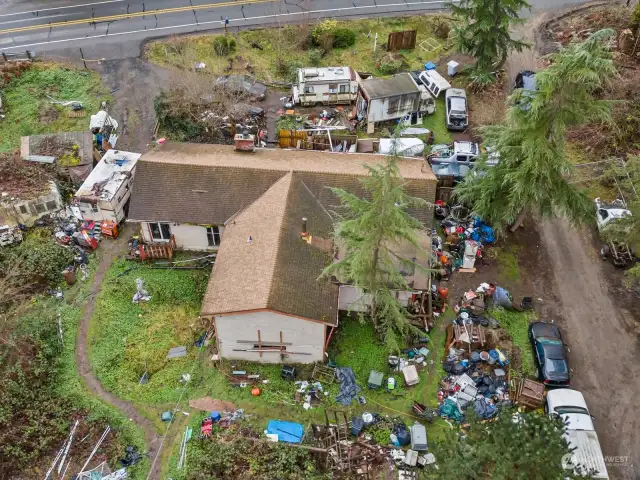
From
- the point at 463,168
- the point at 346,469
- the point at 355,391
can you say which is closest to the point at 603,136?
the point at 463,168

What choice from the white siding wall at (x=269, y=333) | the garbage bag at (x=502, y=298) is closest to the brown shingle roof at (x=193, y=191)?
the white siding wall at (x=269, y=333)

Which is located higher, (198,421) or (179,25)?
(179,25)

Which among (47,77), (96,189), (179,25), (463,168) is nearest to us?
(96,189)

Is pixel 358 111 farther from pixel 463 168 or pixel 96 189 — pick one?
pixel 96 189

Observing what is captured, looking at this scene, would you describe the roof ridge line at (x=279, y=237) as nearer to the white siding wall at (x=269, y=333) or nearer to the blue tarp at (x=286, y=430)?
the white siding wall at (x=269, y=333)

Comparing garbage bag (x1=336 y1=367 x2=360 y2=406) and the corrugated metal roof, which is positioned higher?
the corrugated metal roof

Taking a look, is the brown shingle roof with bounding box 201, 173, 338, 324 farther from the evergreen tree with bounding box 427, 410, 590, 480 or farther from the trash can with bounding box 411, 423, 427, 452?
the evergreen tree with bounding box 427, 410, 590, 480

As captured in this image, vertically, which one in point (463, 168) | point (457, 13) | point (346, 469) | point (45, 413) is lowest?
point (346, 469)

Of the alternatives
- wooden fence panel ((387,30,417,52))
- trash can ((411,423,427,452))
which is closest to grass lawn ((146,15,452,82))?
wooden fence panel ((387,30,417,52))
